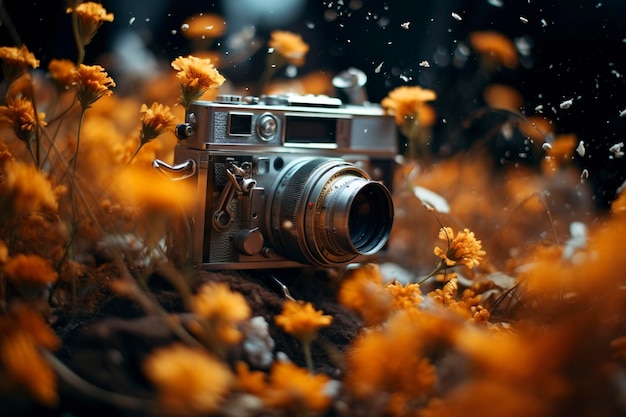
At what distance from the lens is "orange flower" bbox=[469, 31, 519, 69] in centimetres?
102

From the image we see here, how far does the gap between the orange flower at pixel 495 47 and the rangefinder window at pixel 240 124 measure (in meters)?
0.43

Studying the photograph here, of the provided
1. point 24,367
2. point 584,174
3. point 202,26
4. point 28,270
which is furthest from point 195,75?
point 584,174

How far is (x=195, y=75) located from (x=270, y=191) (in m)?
0.19

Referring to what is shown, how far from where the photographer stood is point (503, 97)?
1075 millimetres

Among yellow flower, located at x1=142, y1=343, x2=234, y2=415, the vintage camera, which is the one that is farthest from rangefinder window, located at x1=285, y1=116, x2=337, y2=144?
yellow flower, located at x1=142, y1=343, x2=234, y2=415

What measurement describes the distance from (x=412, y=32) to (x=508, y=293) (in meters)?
0.42

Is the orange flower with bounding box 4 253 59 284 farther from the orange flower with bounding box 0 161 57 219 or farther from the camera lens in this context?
the camera lens

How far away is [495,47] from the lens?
1.04 m

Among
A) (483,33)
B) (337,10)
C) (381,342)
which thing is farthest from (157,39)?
(381,342)

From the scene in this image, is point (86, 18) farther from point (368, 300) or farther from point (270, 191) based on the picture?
point (368, 300)

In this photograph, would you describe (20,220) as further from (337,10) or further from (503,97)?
(503,97)

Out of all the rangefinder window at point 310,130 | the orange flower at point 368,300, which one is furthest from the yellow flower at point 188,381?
the rangefinder window at point 310,130

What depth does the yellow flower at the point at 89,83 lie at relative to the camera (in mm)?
644

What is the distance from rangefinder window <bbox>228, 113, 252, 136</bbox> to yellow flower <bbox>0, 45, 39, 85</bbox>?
223mm
